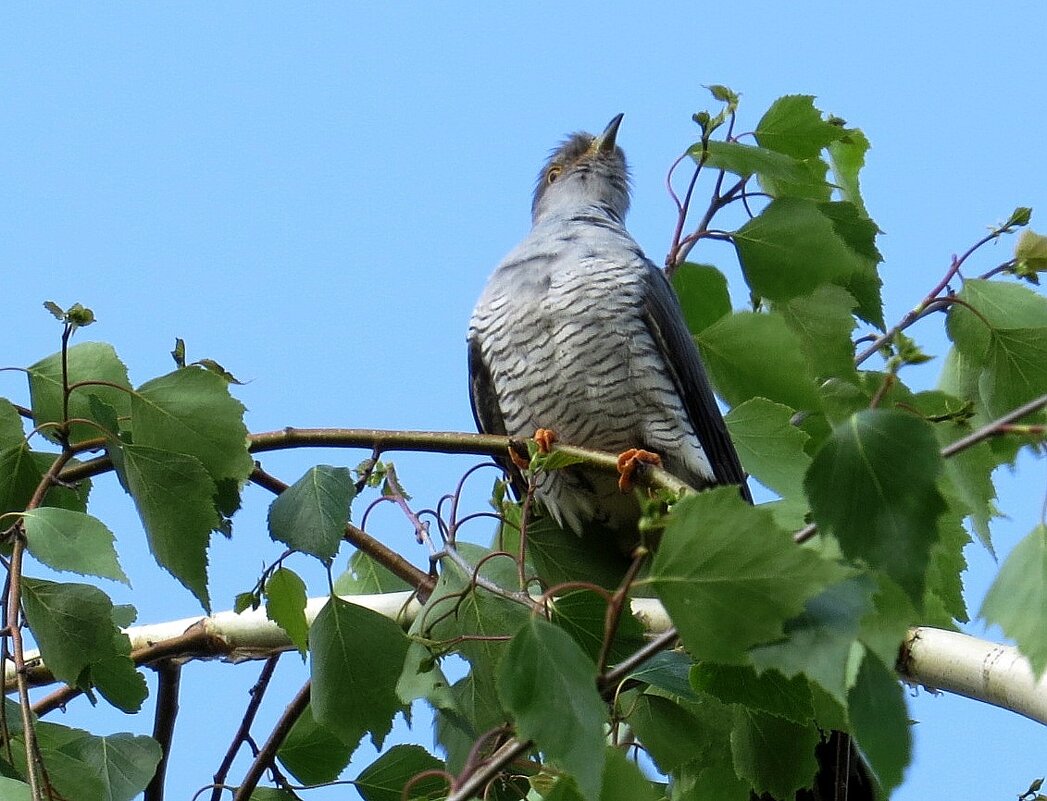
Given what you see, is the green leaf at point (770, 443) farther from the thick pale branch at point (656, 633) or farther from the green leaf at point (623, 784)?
the green leaf at point (623, 784)

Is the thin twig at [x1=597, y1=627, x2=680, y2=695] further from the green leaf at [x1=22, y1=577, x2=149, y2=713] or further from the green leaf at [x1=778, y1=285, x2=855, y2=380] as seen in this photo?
the green leaf at [x1=778, y1=285, x2=855, y2=380]

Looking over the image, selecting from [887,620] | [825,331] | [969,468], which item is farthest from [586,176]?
[887,620]

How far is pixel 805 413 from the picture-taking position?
2594mm

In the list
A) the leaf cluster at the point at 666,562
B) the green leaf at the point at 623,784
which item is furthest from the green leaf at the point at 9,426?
the green leaf at the point at 623,784

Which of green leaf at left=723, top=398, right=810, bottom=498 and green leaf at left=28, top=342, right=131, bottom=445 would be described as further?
green leaf at left=723, top=398, right=810, bottom=498

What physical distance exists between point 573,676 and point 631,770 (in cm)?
25

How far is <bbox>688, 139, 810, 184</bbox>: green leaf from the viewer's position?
98.0 inches

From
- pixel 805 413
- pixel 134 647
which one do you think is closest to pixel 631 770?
pixel 805 413

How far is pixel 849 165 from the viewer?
323 centimetres

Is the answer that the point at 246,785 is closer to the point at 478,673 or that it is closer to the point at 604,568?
the point at 478,673

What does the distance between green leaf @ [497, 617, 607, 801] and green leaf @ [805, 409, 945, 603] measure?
0.99 ft

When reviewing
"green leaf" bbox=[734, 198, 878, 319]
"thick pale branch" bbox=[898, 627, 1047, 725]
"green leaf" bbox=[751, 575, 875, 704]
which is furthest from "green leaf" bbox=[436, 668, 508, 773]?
"green leaf" bbox=[734, 198, 878, 319]

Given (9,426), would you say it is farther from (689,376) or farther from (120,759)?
(689,376)

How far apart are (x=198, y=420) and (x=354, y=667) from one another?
46 cm
